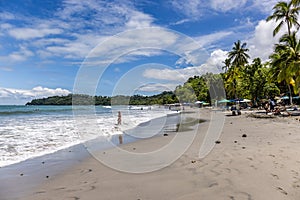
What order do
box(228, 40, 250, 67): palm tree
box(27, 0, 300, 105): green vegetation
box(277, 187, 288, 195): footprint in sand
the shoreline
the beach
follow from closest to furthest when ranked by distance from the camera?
1. box(277, 187, 288, 195): footprint in sand
2. the beach
3. the shoreline
4. box(27, 0, 300, 105): green vegetation
5. box(228, 40, 250, 67): palm tree

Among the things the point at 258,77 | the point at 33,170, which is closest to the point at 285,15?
the point at 258,77

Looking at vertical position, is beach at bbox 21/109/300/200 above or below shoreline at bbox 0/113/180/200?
above

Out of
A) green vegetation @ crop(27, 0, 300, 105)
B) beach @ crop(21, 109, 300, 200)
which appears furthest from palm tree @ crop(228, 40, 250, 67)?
beach @ crop(21, 109, 300, 200)

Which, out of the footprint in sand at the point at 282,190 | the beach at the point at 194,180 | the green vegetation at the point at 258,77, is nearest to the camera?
the footprint in sand at the point at 282,190

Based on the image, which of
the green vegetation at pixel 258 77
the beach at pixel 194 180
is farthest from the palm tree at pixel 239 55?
the beach at pixel 194 180

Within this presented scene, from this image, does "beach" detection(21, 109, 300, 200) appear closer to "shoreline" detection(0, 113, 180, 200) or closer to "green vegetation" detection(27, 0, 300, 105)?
"shoreline" detection(0, 113, 180, 200)

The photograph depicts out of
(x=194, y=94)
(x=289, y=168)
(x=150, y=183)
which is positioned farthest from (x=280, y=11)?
(x=194, y=94)

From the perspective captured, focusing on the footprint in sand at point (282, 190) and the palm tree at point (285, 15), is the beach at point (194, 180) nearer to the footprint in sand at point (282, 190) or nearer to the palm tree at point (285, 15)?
the footprint in sand at point (282, 190)

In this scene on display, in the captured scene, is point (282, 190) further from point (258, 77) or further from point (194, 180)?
point (258, 77)

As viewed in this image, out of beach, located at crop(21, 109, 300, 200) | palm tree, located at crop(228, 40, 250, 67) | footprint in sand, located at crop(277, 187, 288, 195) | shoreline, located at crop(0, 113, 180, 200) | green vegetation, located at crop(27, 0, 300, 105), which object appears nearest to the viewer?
footprint in sand, located at crop(277, 187, 288, 195)

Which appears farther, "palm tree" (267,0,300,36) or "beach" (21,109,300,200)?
"palm tree" (267,0,300,36)

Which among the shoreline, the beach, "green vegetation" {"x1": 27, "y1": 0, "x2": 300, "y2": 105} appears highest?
"green vegetation" {"x1": 27, "y1": 0, "x2": 300, "y2": 105}

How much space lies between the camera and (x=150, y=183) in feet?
16.3

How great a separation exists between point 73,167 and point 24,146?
15.4 ft
